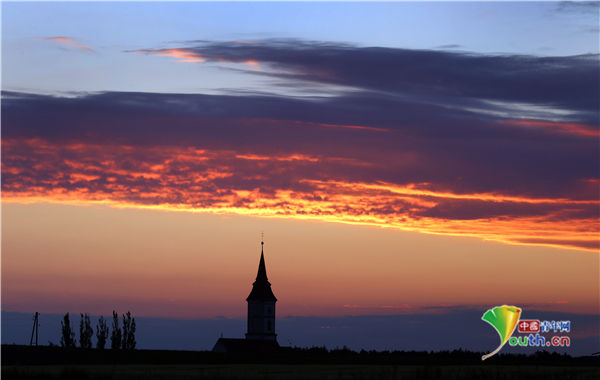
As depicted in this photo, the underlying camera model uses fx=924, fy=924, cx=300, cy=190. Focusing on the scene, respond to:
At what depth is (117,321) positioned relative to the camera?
175 meters

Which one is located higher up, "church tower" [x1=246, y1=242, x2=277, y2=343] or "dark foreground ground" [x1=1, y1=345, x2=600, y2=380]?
"church tower" [x1=246, y1=242, x2=277, y2=343]

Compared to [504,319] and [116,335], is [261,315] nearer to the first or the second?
[116,335]

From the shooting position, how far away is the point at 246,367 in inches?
3546

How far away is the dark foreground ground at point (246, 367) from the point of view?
68.5 metres

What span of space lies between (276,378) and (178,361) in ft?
121

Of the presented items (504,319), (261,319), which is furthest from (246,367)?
(261,319)

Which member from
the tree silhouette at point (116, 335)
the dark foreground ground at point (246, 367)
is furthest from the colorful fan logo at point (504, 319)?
the tree silhouette at point (116, 335)

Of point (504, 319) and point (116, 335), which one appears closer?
point (504, 319)

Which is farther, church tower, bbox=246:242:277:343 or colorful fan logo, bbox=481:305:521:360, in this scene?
church tower, bbox=246:242:277:343

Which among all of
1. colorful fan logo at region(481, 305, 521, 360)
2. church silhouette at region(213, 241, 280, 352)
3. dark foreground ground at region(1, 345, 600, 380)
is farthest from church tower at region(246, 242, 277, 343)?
colorful fan logo at region(481, 305, 521, 360)

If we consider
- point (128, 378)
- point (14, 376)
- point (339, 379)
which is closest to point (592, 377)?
point (339, 379)

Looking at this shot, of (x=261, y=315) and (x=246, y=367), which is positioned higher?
(x=261, y=315)

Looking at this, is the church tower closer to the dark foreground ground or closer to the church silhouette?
the church silhouette

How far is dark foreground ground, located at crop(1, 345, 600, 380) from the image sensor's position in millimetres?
68500
